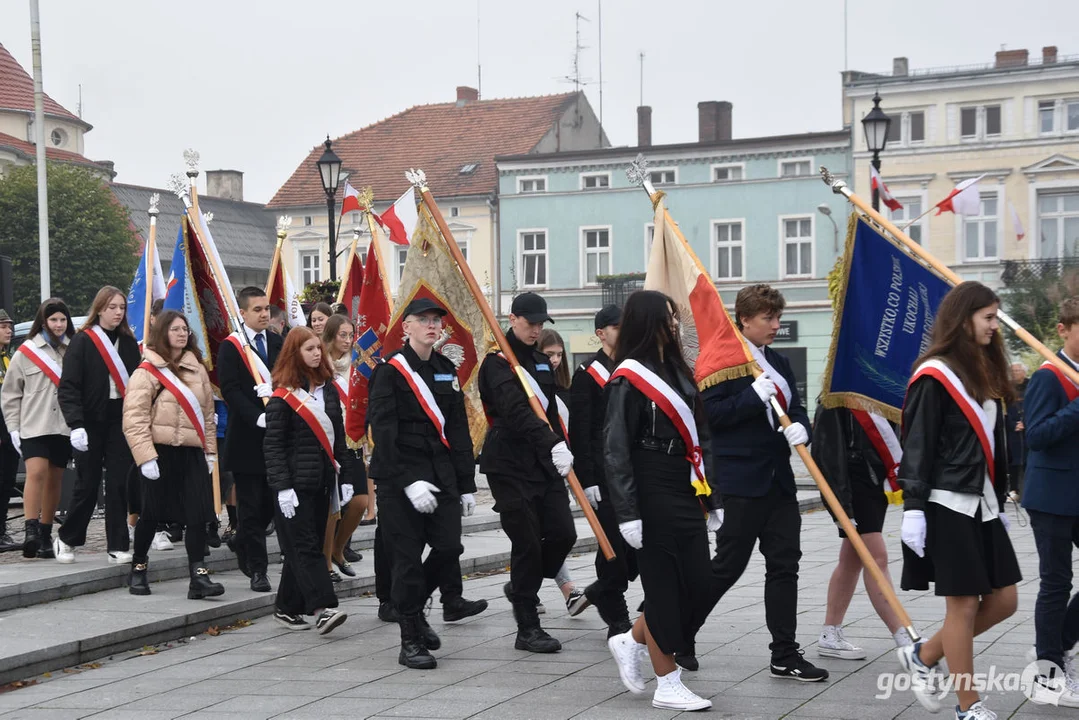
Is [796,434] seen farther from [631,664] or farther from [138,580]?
[138,580]

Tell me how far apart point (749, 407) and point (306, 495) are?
302 centimetres

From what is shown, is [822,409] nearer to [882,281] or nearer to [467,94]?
[882,281]

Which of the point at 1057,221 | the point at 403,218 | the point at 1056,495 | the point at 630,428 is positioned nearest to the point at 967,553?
the point at 1056,495

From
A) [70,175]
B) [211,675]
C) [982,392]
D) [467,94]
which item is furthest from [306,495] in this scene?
[467,94]

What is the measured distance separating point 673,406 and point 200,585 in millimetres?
4300

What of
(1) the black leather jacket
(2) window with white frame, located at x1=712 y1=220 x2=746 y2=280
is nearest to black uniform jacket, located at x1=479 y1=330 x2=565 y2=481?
(1) the black leather jacket

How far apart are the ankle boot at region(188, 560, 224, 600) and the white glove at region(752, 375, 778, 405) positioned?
441 cm

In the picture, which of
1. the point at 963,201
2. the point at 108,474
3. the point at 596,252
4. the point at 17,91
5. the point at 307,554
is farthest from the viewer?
the point at 17,91

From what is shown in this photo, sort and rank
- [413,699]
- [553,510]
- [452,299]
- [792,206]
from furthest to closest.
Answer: [792,206]
[452,299]
[553,510]
[413,699]

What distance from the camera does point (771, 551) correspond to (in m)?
7.14

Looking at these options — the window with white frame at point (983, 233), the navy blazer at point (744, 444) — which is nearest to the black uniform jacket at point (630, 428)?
the navy blazer at point (744, 444)

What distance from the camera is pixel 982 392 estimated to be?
6.04 m

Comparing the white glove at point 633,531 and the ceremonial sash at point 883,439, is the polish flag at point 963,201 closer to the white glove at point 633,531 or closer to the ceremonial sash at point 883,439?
the ceremonial sash at point 883,439

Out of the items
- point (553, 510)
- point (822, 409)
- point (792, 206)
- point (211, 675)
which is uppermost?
point (792, 206)
